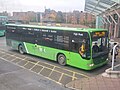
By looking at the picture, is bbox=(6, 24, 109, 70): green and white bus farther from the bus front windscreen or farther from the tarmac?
the tarmac

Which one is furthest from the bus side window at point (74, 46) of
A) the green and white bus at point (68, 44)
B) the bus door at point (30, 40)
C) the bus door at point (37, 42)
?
the bus door at point (30, 40)

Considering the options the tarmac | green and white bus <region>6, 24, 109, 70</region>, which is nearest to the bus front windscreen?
green and white bus <region>6, 24, 109, 70</region>

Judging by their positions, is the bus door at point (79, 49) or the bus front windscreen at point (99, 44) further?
the bus front windscreen at point (99, 44)

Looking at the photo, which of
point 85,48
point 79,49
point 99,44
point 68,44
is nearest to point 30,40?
point 68,44

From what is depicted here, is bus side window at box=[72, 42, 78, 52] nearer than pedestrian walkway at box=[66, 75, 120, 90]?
No

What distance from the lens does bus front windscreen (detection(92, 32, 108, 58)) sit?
397 inches

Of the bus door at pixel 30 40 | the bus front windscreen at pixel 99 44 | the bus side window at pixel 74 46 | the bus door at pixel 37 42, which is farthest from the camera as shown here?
the bus door at pixel 30 40

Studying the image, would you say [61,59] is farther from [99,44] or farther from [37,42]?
[37,42]

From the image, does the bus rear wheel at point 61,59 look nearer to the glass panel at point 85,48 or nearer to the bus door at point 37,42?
the glass panel at point 85,48

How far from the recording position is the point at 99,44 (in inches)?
421

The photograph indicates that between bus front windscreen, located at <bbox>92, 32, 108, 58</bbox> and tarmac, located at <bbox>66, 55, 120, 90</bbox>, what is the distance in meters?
1.44

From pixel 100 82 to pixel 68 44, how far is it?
3351mm

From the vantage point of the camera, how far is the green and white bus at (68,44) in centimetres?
991

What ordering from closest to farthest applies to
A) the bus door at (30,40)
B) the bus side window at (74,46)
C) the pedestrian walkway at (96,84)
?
1. the pedestrian walkway at (96,84)
2. the bus side window at (74,46)
3. the bus door at (30,40)
